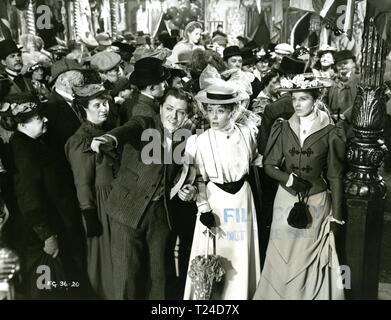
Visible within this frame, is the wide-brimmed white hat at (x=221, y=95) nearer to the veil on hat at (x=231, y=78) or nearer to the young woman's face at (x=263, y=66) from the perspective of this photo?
the veil on hat at (x=231, y=78)

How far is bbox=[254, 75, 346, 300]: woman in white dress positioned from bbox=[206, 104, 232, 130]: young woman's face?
14.7 inches

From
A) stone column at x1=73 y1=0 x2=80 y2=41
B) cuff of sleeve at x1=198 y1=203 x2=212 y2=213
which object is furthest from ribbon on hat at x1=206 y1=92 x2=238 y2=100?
stone column at x1=73 y1=0 x2=80 y2=41

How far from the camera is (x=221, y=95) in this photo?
307 centimetres

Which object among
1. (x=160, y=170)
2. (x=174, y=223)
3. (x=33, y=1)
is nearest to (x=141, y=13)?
(x=33, y=1)

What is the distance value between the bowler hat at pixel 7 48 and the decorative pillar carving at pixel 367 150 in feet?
9.28

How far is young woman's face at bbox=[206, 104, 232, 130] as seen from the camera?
3.10m

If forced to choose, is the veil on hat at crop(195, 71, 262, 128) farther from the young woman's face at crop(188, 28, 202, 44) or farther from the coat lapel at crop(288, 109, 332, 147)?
the young woman's face at crop(188, 28, 202, 44)

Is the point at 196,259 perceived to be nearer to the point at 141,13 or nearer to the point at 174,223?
the point at 174,223

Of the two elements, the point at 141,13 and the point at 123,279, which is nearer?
the point at 123,279

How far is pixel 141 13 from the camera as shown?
4.11 metres

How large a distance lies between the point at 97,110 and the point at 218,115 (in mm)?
892

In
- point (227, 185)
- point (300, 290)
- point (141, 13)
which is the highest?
point (141, 13)

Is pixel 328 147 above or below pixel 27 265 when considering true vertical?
above

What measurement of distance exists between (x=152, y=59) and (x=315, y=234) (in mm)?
1803
